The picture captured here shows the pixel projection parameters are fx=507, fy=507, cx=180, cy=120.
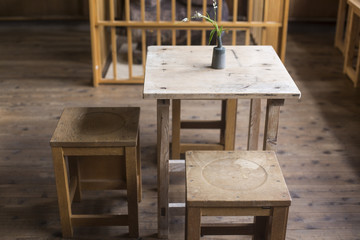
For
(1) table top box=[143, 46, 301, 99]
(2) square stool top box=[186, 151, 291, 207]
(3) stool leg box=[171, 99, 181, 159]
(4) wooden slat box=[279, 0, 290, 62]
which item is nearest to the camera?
(2) square stool top box=[186, 151, 291, 207]

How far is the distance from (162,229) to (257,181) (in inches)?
25.4

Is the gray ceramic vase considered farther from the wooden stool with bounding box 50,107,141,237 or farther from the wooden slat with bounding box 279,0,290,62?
the wooden slat with bounding box 279,0,290,62

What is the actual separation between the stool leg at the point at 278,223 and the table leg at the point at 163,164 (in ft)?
1.86

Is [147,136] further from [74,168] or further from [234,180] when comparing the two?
[234,180]

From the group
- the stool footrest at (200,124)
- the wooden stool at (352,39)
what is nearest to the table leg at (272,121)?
the stool footrest at (200,124)

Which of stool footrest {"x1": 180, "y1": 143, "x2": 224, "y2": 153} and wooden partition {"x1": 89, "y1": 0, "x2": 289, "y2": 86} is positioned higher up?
wooden partition {"x1": 89, "y1": 0, "x2": 289, "y2": 86}

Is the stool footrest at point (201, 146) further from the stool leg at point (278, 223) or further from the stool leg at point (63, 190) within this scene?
the stool leg at point (278, 223)

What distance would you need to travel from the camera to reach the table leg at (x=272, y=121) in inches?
85.9

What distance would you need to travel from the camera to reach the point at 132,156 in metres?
2.23

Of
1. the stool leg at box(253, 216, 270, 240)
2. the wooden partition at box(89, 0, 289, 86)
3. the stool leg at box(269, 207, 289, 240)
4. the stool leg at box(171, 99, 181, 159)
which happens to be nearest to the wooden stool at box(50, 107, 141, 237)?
the stool leg at box(171, 99, 181, 159)

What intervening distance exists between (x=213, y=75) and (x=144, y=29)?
186 centimetres

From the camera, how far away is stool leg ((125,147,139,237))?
2.23 meters

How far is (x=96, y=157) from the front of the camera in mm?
2570

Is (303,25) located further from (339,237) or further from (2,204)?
(2,204)
